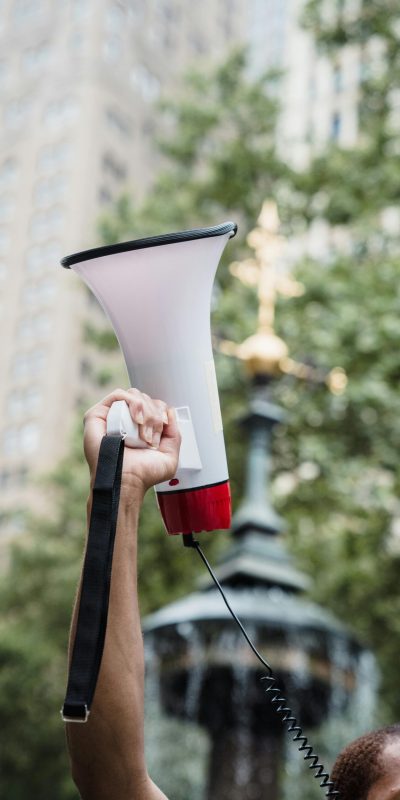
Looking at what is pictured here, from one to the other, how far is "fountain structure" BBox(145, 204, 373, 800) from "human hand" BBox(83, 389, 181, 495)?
26.5 feet

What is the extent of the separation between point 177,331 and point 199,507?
0.92ft

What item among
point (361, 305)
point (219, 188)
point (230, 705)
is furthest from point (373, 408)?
point (219, 188)

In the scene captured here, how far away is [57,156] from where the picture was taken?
6819 cm

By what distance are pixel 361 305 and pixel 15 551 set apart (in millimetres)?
12261

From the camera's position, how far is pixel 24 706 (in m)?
22.0

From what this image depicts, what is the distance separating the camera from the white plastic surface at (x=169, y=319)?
63.0 inches

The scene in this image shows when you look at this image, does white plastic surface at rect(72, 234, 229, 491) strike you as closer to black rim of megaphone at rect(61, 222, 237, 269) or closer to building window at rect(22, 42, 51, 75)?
black rim of megaphone at rect(61, 222, 237, 269)

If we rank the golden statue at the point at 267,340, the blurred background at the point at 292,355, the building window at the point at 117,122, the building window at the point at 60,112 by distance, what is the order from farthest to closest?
the building window at the point at 117,122
the building window at the point at 60,112
the blurred background at the point at 292,355
the golden statue at the point at 267,340

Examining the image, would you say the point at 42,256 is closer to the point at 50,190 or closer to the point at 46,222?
the point at 46,222

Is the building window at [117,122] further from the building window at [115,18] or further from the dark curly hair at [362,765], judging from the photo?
the dark curly hair at [362,765]

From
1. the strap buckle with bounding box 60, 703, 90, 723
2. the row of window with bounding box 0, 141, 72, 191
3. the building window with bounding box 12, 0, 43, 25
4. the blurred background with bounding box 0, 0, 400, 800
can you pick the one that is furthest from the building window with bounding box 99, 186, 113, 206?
the strap buckle with bounding box 60, 703, 90, 723

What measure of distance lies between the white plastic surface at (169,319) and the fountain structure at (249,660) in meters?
8.00

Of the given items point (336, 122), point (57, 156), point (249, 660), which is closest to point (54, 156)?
point (57, 156)

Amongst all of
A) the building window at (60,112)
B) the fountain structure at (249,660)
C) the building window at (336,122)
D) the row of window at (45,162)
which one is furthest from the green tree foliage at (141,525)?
the building window at (60,112)
